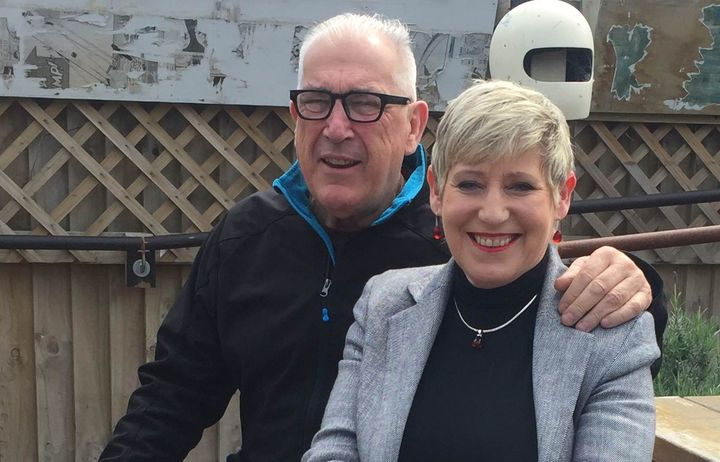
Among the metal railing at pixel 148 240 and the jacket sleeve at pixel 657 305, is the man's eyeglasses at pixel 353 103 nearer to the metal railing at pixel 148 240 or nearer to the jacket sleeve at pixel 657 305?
the jacket sleeve at pixel 657 305

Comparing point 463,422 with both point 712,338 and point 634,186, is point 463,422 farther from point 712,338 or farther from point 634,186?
point 634,186

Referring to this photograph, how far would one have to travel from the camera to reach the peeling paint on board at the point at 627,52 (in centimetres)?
346

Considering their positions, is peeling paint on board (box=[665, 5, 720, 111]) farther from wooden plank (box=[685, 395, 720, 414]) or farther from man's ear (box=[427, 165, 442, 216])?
man's ear (box=[427, 165, 442, 216])

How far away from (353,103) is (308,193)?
0.80 ft

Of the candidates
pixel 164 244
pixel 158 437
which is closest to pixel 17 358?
pixel 164 244

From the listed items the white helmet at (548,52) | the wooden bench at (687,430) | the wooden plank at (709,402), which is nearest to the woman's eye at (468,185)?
the wooden bench at (687,430)

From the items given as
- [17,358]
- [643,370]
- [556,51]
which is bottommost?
[17,358]

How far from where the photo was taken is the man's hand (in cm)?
122

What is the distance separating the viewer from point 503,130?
4.00ft

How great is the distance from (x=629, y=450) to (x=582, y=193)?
264cm

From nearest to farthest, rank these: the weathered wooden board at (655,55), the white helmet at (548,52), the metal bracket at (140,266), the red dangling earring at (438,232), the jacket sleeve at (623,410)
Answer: the jacket sleeve at (623,410) < the red dangling earring at (438,232) < the white helmet at (548,52) < the metal bracket at (140,266) < the weathered wooden board at (655,55)

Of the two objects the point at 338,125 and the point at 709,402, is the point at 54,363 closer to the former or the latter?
the point at 338,125

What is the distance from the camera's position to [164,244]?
324 cm

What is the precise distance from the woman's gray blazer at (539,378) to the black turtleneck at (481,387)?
19 mm
